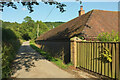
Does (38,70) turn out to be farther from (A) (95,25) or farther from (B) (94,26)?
(A) (95,25)

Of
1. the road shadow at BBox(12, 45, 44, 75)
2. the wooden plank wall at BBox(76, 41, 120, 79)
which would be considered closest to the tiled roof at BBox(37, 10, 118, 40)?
the wooden plank wall at BBox(76, 41, 120, 79)

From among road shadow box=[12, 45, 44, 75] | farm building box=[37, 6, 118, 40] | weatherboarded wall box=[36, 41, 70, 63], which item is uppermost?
farm building box=[37, 6, 118, 40]

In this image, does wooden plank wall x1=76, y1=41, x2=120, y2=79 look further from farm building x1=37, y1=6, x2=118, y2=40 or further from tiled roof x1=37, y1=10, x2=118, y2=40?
tiled roof x1=37, y1=10, x2=118, y2=40

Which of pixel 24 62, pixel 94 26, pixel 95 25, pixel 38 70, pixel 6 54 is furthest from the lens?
pixel 95 25

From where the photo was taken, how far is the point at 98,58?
15.9 ft

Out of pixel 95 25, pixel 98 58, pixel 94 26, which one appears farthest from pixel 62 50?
pixel 98 58

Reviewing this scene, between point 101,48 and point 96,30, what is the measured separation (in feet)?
13.0

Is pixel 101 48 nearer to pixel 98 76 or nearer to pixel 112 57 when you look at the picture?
pixel 112 57

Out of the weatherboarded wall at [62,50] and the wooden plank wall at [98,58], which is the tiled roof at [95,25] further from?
the wooden plank wall at [98,58]

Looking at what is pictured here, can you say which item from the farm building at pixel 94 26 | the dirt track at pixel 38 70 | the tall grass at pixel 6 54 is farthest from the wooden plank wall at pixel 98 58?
the tall grass at pixel 6 54

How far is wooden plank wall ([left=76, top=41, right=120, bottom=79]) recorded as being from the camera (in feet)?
13.5

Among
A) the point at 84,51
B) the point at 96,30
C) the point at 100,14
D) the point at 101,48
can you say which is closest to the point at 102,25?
the point at 96,30

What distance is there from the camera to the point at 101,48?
15.5 feet

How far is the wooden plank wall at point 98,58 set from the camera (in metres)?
4.10
